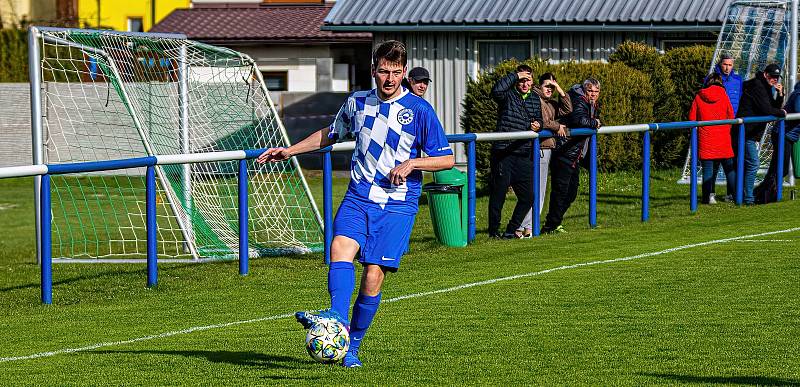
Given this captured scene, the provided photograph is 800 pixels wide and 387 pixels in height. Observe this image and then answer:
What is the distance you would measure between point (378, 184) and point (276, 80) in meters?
31.7

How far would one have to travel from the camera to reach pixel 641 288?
10.4m

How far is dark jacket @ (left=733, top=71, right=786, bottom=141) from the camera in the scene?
58.4 ft

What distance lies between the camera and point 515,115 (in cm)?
1445

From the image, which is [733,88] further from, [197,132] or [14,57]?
[14,57]

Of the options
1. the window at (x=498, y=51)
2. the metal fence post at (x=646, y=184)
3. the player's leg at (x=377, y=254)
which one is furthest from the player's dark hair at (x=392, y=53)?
the window at (x=498, y=51)

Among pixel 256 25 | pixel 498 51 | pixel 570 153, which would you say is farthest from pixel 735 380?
pixel 256 25

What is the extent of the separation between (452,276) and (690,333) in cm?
338

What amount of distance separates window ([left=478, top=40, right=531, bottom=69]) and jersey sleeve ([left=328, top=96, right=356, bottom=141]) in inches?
799

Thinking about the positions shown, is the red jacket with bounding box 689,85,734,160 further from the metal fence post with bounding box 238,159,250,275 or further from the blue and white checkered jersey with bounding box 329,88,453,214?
the blue and white checkered jersey with bounding box 329,88,453,214

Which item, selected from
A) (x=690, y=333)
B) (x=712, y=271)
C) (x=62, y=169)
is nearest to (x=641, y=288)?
(x=712, y=271)

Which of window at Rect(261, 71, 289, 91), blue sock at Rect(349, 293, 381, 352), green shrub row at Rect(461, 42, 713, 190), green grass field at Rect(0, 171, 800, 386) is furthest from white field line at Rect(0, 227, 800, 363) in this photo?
window at Rect(261, 71, 289, 91)

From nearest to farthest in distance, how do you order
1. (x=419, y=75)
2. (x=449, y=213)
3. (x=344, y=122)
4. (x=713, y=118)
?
(x=344, y=122) → (x=419, y=75) → (x=449, y=213) → (x=713, y=118)

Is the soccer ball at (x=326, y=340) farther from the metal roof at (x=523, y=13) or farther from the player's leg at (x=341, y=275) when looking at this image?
the metal roof at (x=523, y=13)

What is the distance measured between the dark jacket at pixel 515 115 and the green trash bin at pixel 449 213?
74 centimetres
